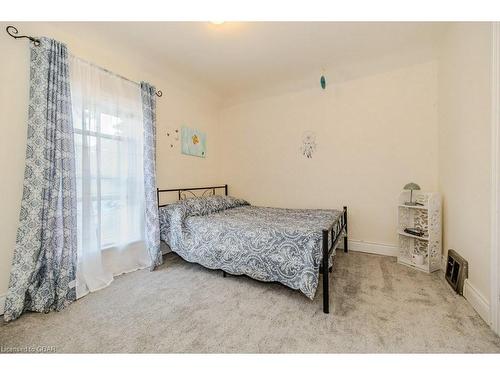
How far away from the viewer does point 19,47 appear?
1832mm

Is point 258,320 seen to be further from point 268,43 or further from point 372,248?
point 268,43

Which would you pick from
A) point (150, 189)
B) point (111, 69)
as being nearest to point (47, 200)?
point (150, 189)

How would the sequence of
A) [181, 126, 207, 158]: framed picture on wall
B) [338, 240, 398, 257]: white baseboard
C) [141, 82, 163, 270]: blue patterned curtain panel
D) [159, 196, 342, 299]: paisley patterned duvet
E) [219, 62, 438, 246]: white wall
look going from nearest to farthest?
[159, 196, 342, 299]: paisley patterned duvet, [141, 82, 163, 270]: blue patterned curtain panel, [219, 62, 438, 246]: white wall, [338, 240, 398, 257]: white baseboard, [181, 126, 207, 158]: framed picture on wall

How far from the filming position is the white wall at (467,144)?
5.39 feet

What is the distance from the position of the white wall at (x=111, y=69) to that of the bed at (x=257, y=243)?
2.31 feet

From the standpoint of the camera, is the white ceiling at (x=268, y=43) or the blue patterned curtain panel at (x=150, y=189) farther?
the blue patterned curtain panel at (x=150, y=189)

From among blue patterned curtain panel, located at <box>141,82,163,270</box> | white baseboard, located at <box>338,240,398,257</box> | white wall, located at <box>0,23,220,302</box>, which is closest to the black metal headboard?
white wall, located at <box>0,23,220,302</box>

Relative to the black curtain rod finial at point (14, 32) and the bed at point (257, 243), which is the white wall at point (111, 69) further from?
the bed at point (257, 243)

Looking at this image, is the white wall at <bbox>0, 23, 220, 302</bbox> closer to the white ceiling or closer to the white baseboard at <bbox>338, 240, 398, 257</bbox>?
the white ceiling

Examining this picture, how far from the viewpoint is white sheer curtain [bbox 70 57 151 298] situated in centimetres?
212

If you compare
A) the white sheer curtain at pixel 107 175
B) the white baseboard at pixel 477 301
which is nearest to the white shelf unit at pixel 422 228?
the white baseboard at pixel 477 301
